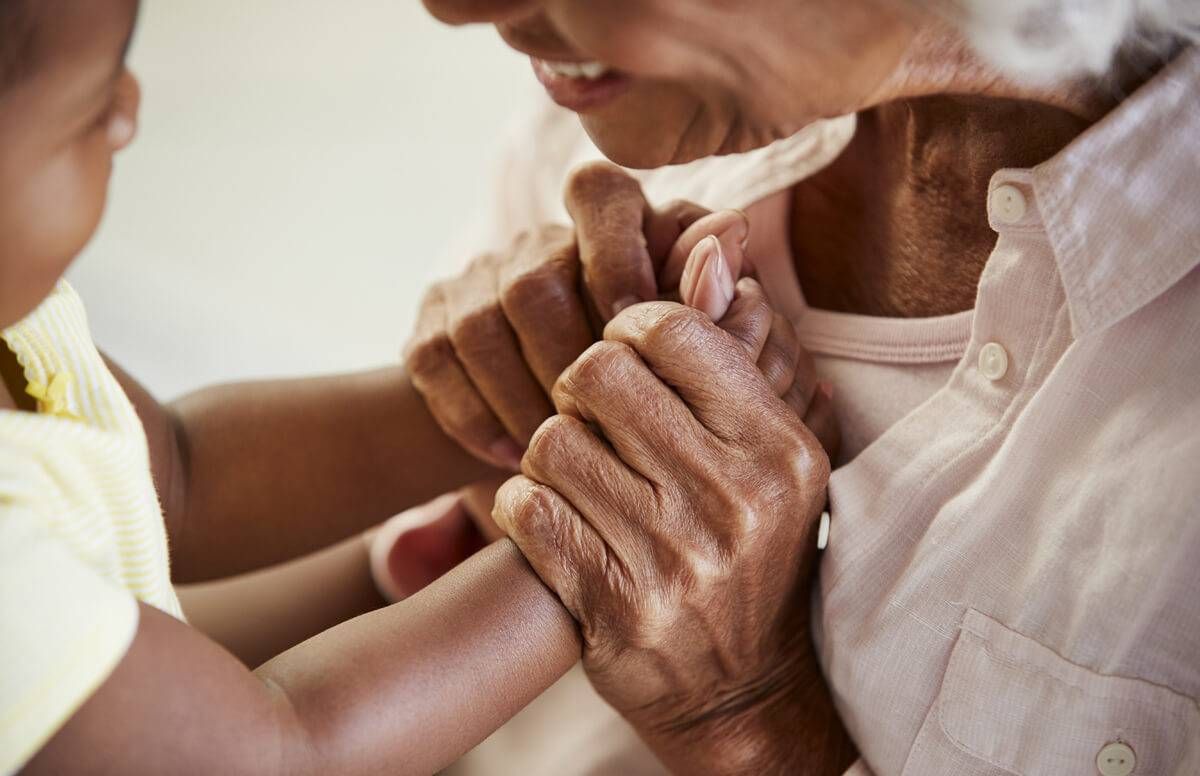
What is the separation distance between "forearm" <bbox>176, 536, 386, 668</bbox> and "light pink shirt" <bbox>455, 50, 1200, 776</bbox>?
0.47 metres

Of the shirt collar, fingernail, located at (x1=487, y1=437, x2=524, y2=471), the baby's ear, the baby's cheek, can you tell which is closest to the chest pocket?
the shirt collar

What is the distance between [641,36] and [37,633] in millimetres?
405

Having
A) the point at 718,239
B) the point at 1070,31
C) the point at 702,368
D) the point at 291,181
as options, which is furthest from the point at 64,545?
the point at 291,181

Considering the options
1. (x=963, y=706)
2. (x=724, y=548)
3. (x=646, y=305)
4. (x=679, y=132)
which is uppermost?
(x=679, y=132)

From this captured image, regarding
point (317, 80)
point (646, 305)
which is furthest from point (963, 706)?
point (317, 80)

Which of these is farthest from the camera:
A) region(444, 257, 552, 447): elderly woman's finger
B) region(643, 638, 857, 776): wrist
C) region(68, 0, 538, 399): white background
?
region(68, 0, 538, 399): white background

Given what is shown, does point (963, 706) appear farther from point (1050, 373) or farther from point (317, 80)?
point (317, 80)

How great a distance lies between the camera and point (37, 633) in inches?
18.3

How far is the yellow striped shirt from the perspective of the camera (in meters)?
0.46

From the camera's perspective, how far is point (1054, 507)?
2.14ft

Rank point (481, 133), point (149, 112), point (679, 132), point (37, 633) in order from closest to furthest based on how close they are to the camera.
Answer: point (37, 633), point (679, 132), point (149, 112), point (481, 133)

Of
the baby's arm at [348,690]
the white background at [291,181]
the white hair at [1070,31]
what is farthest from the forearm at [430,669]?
the white background at [291,181]

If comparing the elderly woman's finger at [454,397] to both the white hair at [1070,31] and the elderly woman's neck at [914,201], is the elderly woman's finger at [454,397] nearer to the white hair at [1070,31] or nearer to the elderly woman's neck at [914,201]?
the elderly woman's neck at [914,201]

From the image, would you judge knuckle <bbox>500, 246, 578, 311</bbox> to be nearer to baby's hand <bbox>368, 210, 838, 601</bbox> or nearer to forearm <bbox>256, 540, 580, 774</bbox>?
baby's hand <bbox>368, 210, 838, 601</bbox>
